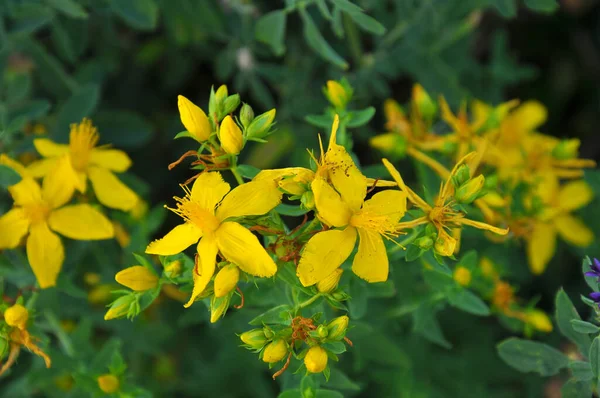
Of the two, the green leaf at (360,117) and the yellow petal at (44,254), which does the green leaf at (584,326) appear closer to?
the green leaf at (360,117)

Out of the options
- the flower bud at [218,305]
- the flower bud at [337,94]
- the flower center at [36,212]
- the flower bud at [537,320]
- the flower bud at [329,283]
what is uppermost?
the flower bud at [337,94]

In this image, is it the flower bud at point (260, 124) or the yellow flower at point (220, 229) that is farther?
the flower bud at point (260, 124)

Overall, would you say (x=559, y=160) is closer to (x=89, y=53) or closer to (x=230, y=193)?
(x=230, y=193)

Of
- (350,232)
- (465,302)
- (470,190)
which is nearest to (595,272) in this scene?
(470,190)

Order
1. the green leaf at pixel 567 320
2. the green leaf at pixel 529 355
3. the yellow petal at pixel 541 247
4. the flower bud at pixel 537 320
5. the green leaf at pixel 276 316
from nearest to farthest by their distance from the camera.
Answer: the green leaf at pixel 276 316
the green leaf at pixel 567 320
the green leaf at pixel 529 355
the flower bud at pixel 537 320
the yellow petal at pixel 541 247

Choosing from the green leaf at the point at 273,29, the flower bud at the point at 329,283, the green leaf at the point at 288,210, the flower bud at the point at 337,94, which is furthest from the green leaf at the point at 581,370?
the green leaf at the point at 273,29

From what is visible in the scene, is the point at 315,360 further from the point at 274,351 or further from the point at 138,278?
the point at 138,278

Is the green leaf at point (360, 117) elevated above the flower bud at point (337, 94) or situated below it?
below
